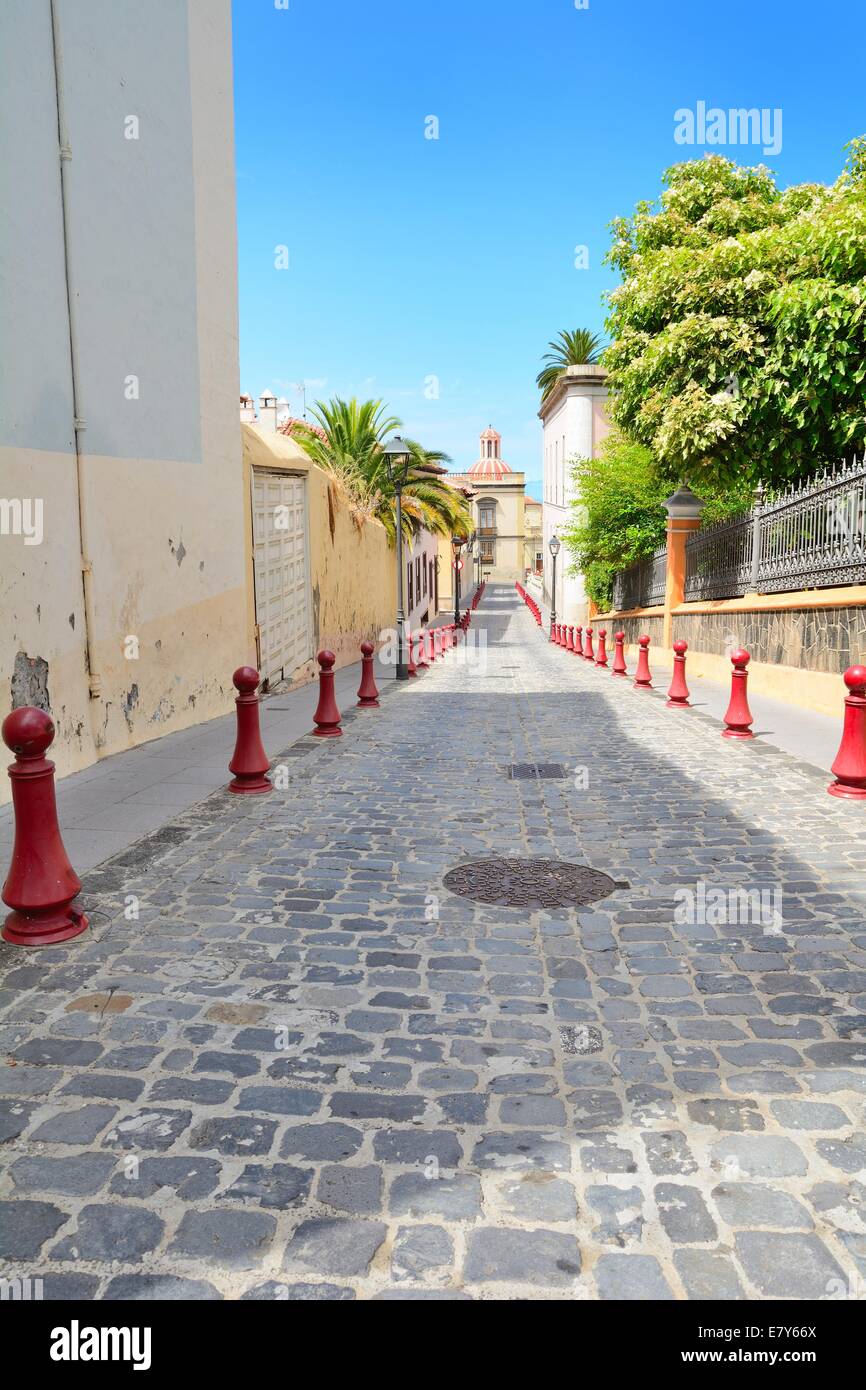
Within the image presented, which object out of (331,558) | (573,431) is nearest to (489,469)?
(573,431)

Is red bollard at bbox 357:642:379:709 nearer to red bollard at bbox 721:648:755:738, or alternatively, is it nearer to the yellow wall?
the yellow wall

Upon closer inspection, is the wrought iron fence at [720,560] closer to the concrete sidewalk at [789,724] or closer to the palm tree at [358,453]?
the concrete sidewalk at [789,724]

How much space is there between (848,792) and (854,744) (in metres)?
0.36

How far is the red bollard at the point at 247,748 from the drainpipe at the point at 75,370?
5.01 ft

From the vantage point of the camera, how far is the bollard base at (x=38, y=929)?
14.5 ft

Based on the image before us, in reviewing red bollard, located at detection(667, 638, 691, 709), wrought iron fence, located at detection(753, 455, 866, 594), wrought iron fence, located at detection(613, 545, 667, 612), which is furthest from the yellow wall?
wrought iron fence, located at detection(753, 455, 866, 594)

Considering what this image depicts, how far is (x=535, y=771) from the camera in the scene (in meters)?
8.70

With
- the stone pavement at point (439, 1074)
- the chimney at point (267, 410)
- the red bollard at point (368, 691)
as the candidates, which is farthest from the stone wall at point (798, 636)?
the chimney at point (267, 410)

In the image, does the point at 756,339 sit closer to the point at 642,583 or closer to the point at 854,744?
the point at 854,744

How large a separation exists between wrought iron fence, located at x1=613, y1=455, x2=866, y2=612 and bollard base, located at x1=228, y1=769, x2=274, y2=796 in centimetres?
699

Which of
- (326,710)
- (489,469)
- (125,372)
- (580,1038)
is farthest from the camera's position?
(489,469)

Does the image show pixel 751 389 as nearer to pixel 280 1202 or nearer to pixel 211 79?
pixel 211 79

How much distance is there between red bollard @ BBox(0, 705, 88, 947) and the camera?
4391 millimetres

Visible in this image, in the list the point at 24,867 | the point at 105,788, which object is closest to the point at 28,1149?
the point at 24,867
